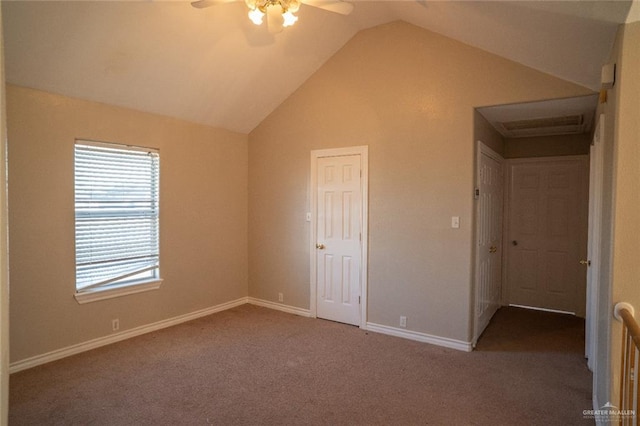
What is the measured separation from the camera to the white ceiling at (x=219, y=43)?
7.81 ft

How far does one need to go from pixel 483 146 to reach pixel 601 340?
85.7 inches

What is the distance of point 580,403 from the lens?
2.56 meters

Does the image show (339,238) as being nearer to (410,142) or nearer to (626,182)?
(410,142)

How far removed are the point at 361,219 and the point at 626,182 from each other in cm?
255

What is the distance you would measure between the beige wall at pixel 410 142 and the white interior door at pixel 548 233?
6.64 feet

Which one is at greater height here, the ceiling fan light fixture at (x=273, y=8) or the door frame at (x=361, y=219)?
the ceiling fan light fixture at (x=273, y=8)

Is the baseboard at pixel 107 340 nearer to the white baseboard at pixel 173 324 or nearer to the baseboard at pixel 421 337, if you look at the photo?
the white baseboard at pixel 173 324

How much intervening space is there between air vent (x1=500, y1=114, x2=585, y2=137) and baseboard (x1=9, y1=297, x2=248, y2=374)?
171 inches

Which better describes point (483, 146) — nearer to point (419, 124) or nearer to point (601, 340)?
point (419, 124)

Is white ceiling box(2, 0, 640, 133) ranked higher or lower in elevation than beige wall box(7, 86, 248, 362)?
higher

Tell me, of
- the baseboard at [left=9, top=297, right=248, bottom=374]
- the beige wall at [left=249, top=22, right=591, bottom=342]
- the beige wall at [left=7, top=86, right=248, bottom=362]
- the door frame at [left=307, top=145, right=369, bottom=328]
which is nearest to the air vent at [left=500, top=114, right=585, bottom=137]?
the beige wall at [left=249, top=22, right=591, bottom=342]

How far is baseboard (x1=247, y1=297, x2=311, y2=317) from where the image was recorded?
A: 458cm

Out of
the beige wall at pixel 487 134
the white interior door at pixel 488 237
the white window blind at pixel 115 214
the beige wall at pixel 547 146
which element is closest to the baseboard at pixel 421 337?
the white interior door at pixel 488 237

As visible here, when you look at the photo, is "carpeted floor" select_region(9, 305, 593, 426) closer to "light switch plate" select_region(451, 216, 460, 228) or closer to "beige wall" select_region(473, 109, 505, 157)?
"light switch plate" select_region(451, 216, 460, 228)
